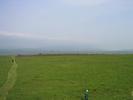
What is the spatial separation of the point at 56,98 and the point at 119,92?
18.9 ft

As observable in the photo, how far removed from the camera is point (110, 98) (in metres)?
21.5

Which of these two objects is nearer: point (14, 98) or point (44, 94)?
point (14, 98)

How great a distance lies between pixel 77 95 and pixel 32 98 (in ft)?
12.0

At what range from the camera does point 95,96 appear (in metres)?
22.3

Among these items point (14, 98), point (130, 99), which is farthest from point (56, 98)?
point (130, 99)

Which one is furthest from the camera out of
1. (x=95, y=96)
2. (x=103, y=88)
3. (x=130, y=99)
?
(x=103, y=88)

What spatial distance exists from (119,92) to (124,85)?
3971 millimetres

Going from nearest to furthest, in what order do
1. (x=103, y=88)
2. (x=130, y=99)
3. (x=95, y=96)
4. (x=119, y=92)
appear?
1. (x=130, y=99)
2. (x=95, y=96)
3. (x=119, y=92)
4. (x=103, y=88)

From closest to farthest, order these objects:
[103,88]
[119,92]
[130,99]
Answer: [130,99] → [119,92] → [103,88]

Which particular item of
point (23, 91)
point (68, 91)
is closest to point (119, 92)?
point (68, 91)

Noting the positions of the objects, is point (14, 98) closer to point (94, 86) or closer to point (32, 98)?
point (32, 98)

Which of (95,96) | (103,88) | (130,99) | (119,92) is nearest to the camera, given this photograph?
(130,99)

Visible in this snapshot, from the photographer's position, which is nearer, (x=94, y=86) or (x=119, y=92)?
(x=119, y=92)

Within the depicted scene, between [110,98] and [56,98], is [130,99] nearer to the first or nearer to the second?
[110,98]
